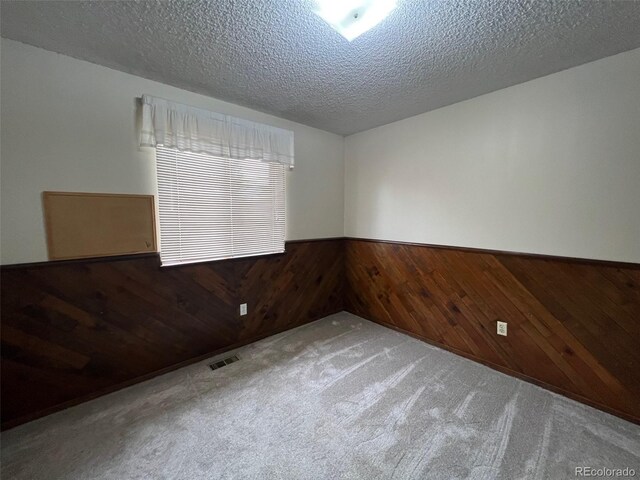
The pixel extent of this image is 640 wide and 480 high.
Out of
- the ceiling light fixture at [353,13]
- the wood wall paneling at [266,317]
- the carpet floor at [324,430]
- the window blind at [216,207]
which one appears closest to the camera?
the ceiling light fixture at [353,13]

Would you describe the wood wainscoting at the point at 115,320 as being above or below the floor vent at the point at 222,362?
above

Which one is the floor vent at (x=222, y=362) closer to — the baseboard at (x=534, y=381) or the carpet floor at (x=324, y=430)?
the carpet floor at (x=324, y=430)

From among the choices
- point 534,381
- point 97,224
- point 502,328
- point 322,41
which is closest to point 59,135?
point 97,224

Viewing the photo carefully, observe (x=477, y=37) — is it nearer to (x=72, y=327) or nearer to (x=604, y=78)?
(x=604, y=78)

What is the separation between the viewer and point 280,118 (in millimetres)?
Result: 2857

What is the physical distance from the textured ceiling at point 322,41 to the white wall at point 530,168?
201mm

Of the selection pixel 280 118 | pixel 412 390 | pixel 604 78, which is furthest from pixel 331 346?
pixel 604 78

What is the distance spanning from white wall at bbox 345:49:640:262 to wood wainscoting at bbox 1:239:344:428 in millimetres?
1818

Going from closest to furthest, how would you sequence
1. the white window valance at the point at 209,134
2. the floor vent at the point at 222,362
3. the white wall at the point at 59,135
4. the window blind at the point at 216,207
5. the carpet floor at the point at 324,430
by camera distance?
the carpet floor at the point at 324,430 < the white wall at the point at 59,135 < the white window valance at the point at 209,134 < the window blind at the point at 216,207 < the floor vent at the point at 222,362

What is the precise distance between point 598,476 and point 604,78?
245cm

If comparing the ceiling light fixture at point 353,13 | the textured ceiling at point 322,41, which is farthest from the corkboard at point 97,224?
the ceiling light fixture at point 353,13

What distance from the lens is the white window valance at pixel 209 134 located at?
203cm

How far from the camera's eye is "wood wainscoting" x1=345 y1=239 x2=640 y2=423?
1747 millimetres

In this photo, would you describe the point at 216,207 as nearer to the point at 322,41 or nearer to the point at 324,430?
the point at 322,41
